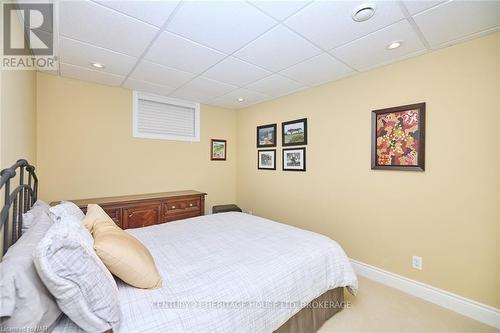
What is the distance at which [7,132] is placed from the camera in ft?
4.59

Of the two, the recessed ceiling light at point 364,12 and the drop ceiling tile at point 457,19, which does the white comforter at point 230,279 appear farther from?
the drop ceiling tile at point 457,19

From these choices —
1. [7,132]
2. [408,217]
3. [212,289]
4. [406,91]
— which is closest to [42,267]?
[212,289]

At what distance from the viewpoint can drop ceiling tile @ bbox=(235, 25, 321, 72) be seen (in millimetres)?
1940

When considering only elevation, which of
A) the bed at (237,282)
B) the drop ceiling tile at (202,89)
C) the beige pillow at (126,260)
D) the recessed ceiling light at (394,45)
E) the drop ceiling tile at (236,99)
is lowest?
the bed at (237,282)

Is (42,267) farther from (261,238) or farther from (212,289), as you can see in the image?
(261,238)

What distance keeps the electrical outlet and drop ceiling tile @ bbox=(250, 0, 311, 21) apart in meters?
2.60

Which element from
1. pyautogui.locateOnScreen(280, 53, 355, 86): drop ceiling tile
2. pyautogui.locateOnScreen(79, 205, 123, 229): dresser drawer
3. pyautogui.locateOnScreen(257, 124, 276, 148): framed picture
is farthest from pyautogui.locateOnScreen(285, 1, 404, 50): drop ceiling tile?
pyautogui.locateOnScreen(79, 205, 123, 229): dresser drawer

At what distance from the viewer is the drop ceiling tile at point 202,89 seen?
3.05m

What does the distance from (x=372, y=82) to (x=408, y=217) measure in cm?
157

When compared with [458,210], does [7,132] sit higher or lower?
higher

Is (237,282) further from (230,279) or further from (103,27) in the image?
(103,27)

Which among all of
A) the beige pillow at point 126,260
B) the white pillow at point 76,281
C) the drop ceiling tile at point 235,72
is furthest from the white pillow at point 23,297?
the drop ceiling tile at point 235,72

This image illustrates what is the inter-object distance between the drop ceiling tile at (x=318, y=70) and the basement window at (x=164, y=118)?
200cm

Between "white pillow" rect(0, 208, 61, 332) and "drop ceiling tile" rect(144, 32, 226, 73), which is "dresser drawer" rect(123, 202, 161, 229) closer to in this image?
"drop ceiling tile" rect(144, 32, 226, 73)
